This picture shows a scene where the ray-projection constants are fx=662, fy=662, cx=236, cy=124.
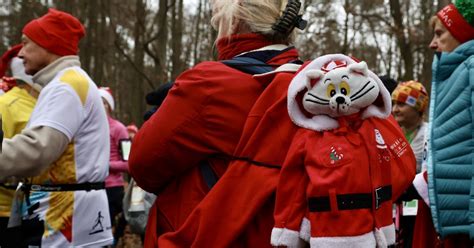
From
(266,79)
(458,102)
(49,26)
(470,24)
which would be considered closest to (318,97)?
(266,79)

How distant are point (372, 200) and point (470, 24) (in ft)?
6.34

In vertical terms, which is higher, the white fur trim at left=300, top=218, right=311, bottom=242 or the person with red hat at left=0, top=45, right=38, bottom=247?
the white fur trim at left=300, top=218, right=311, bottom=242

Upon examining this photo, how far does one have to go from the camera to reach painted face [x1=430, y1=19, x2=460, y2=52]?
3.95 metres

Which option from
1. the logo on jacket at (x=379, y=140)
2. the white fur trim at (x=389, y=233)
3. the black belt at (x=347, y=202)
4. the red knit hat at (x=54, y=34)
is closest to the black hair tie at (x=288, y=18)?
the logo on jacket at (x=379, y=140)

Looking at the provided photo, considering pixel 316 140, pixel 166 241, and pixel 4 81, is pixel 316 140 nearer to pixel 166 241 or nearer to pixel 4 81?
pixel 166 241

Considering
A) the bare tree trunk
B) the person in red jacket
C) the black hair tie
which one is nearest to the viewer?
the person in red jacket

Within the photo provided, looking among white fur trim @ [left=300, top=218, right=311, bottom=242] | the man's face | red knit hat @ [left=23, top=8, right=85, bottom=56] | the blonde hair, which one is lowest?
the man's face

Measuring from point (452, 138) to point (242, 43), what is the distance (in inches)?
56.4

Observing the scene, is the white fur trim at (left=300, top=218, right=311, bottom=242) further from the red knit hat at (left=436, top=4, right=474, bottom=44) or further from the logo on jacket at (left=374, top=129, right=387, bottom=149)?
the red knit hat at (left=436, top=4, right=474, bottom=44)

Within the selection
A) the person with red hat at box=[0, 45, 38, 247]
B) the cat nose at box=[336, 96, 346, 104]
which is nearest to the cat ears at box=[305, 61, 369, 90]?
the cat nose at box=[336, 96, 346, 104]

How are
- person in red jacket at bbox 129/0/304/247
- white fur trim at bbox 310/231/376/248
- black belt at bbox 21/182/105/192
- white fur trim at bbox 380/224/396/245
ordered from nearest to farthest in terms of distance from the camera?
1. white fur trim at bbox 310/231/376/248
2. white fur trim at bbox 380/224/396/245
3. person in red jacket at bbox 129/0/304/247
4. black belt at bbox 21/182/105/192

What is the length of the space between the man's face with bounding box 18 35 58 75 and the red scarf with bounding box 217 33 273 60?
6.65 feet

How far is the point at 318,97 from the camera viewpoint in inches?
98.4

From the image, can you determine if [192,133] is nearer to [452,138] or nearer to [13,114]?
[452,138]
